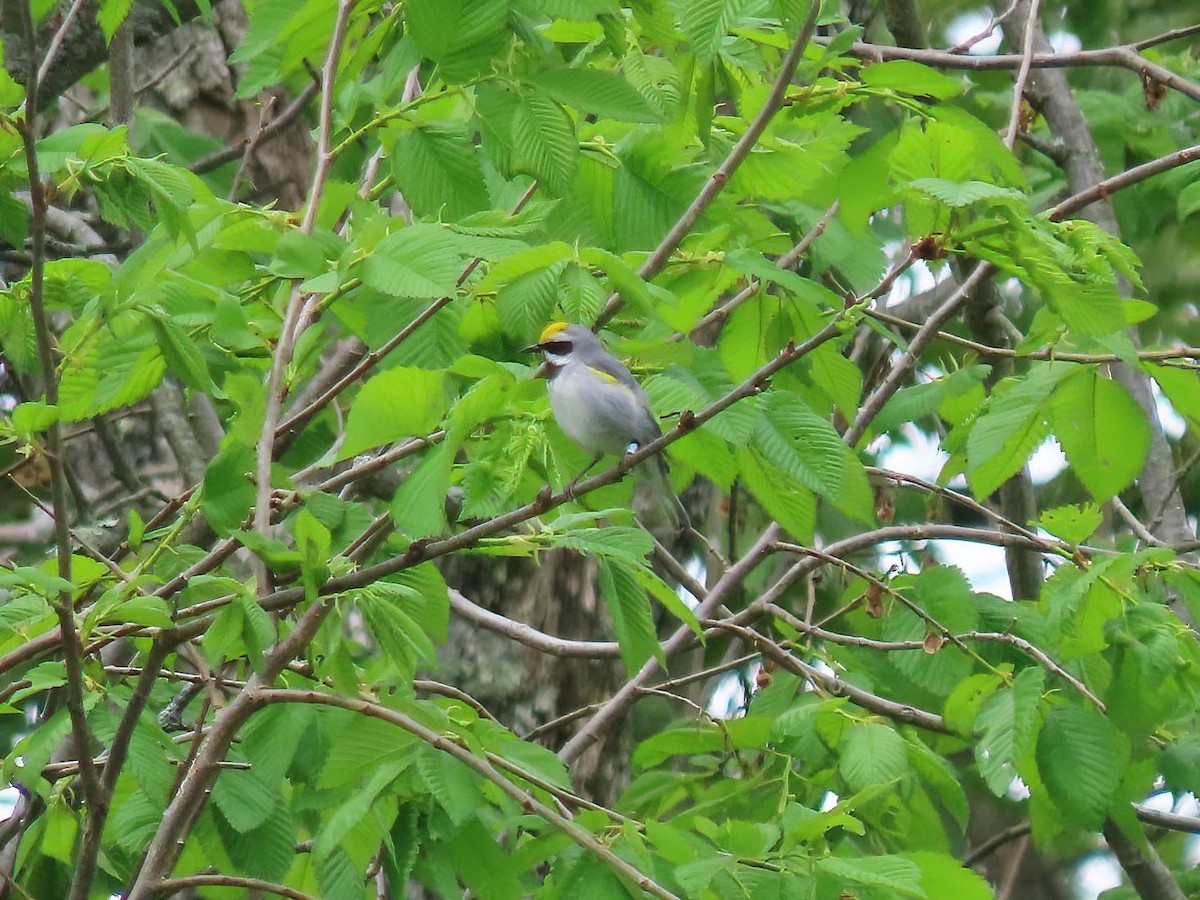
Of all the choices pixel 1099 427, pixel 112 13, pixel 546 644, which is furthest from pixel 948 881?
pixel 112 13

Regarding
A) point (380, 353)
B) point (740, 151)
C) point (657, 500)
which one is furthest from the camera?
point (657, 500)

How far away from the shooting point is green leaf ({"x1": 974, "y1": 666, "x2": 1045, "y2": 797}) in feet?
10.2

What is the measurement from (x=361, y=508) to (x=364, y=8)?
109 centimetres

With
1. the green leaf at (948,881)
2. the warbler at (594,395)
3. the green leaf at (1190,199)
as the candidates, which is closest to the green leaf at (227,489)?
the warbler at (594,395)

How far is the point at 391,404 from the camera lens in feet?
7.82

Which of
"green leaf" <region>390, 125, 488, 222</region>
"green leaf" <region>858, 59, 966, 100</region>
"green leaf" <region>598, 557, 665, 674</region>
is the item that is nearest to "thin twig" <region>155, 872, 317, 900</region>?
"green leaf" <region>598, 557, 665, 674</region>

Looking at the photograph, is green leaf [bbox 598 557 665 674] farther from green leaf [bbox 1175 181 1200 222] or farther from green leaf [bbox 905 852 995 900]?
green leaf [bbox 1175 181 1200 222]

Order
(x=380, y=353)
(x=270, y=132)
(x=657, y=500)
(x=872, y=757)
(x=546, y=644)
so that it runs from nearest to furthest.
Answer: (x=380, y=353), (x=872, y=757), (x=546, y=644), (x=270, y=132), (x=657, y=500)

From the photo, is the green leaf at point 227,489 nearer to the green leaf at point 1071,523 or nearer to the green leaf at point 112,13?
the green leaf at point 112,13

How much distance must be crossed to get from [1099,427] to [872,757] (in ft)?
3.40

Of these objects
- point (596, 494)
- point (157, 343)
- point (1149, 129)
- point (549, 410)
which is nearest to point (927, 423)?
point (1149, 129)

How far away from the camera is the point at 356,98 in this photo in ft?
10.3

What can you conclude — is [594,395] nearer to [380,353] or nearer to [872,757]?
[380,353]

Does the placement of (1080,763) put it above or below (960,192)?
→ below
